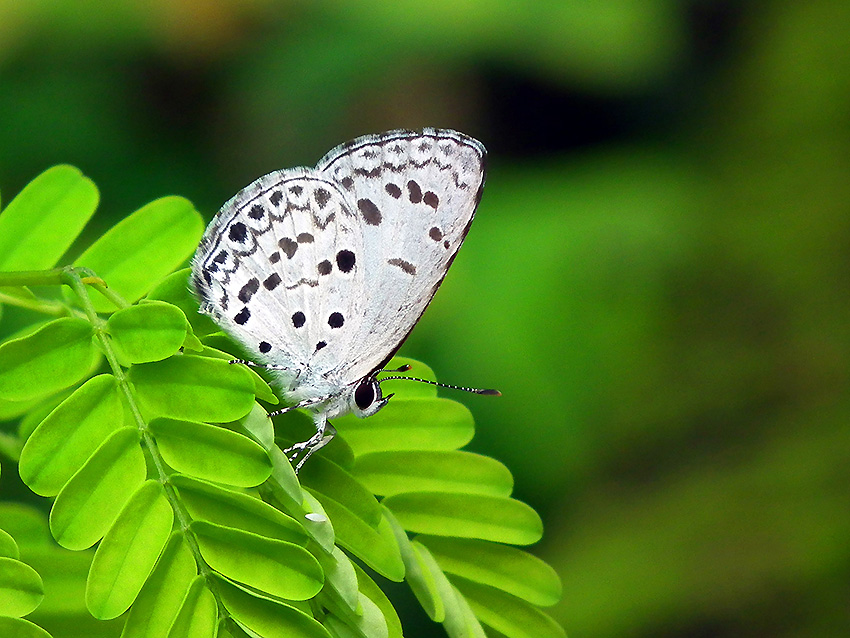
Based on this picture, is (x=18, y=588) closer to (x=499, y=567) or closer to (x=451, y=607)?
(x=451, y=607)

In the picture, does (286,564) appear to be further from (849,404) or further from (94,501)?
(849,404)

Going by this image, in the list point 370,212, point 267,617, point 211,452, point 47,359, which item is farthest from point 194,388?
point 370,212

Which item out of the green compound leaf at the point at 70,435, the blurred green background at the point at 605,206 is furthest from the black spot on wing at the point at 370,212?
the blurred green background at the point at 605,206

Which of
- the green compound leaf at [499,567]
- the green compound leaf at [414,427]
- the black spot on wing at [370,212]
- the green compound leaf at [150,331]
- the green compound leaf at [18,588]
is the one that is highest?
the black spot on wing at [370,212]

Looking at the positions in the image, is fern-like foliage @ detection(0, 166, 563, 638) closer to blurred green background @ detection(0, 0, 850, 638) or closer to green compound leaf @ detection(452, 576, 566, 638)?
green compound leaf @ detection(452, 576, 566, 638)

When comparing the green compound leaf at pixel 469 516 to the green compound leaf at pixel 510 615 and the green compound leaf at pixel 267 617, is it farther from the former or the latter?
the green compound leaf at pixel 267 617
